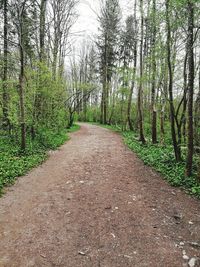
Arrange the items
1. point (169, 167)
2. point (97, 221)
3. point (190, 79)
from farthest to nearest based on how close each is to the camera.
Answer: point (169, 167) < point (190, 79) < point (97, 221)

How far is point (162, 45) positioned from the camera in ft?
25.5

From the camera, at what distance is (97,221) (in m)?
3.98

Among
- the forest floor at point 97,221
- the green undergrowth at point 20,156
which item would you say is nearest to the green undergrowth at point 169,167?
the forest floor at point 97,221

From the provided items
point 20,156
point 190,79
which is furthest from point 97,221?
point 20,156

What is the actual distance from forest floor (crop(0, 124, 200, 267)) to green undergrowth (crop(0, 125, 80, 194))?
1.20 feet

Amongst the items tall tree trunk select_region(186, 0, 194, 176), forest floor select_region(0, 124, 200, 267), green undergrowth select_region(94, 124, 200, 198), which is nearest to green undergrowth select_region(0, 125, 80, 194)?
forest floor select_region(0, 124, 200, 267)

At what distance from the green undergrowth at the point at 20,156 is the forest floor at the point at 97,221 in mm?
366

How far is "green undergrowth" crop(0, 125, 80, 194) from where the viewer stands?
628cm

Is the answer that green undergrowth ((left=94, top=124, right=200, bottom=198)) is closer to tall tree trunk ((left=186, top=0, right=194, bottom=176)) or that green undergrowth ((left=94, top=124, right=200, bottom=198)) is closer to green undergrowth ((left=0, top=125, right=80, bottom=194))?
tall tree trunk ((left=186, top=0, right=194, bottom=176))

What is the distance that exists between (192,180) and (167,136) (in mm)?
8548

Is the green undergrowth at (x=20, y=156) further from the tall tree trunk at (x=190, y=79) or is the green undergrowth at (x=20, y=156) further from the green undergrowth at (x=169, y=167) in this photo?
the tall tree trunk at (x=190, y=79)

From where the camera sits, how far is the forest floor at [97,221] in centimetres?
305

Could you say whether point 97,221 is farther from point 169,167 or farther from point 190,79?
point 190,79

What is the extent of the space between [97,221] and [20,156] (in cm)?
527
